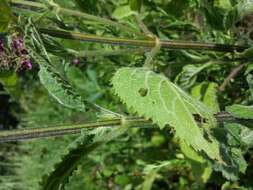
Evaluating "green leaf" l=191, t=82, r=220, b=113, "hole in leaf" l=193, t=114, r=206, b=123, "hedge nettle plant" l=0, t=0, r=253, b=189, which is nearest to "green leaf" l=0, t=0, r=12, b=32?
"hedge nettle plant" l=0, t=0, r=253, b=189

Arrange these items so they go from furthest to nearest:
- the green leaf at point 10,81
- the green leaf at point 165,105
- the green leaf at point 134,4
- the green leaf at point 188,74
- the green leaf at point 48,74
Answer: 1. the green leaf at point 188,74
2. the green leaf at point 134,4
3. the green leaf at point 10,81
4. the green leaf at point 48,74
5. the green leaf at point 165,105

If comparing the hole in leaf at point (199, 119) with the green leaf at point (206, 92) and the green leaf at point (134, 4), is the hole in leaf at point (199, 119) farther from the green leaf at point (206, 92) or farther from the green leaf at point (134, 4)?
the green leaf at point (206, 92)

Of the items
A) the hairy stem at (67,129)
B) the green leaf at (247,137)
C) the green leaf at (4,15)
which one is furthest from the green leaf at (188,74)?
the green leaf at (4,15)

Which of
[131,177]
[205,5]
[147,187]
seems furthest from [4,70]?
[131,177]

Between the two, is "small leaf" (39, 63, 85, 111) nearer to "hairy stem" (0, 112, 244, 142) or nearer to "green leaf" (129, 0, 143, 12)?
"hairy stem" (0, 112, 244, 142)

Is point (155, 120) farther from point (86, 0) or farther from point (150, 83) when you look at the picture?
point (86, 0)

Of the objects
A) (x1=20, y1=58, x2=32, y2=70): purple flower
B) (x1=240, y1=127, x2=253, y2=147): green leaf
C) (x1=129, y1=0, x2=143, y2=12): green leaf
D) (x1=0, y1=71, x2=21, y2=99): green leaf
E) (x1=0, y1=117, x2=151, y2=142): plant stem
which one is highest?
(x1=129, y1=0, x2=143, y2=12): green leaf

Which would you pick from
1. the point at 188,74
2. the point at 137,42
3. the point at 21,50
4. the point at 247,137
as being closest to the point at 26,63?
the point at 21,50

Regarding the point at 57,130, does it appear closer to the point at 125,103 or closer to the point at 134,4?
the point at 125,103
